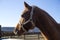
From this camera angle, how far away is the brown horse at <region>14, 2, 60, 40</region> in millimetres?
3445

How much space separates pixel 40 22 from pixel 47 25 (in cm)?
15

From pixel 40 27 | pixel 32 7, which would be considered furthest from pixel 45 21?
pixel 32 7

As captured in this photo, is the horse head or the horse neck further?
the horse head

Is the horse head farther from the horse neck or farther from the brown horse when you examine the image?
the horse neck

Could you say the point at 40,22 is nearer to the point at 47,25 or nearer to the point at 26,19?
the point at 47,25

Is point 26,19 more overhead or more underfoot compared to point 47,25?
more overhead

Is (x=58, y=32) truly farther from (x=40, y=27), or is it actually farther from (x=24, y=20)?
(x=24, y=20)

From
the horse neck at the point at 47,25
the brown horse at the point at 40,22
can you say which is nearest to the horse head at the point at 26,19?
the brown horse at the point at 40,22

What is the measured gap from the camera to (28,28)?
3701 mm

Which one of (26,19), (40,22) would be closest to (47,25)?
(40,22)

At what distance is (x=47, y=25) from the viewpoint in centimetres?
350

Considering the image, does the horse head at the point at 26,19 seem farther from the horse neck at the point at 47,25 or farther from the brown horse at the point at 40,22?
the horse neck at the point at 47,25

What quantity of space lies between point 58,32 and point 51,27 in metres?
0.16

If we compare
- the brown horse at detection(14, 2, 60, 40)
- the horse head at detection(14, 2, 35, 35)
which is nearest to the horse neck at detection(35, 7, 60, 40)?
the brown horse at detection(14, 2, 60, 40)
